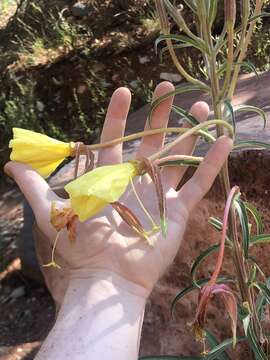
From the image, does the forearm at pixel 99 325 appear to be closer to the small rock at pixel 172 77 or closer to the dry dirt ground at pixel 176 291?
the dry dirt ground at pixel 176 291

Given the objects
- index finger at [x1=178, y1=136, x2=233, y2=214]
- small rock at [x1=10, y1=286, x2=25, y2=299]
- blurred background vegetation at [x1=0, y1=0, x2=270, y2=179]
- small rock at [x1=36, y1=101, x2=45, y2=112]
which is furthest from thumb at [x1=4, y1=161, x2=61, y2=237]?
small rock at [x1=36, y1=101, x2=45, y2=112]

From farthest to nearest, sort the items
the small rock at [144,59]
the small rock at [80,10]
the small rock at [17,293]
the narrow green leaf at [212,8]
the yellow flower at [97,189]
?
the small rock at [80,10] → the small rock at [144,59] → the small rock at [17,293] → the narrow green leaf at [212,8] → the yellow flower at [97,189]

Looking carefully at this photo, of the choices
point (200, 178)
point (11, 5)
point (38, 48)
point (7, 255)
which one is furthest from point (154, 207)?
point (11, 5)

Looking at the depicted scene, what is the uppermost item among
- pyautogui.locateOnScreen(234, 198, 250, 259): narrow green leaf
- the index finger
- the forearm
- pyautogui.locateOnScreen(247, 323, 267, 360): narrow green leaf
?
the index finger

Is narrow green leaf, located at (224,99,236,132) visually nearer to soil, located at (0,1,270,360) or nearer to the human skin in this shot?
the human skin

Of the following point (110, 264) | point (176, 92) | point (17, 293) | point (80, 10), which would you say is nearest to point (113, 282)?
point (110, 264)

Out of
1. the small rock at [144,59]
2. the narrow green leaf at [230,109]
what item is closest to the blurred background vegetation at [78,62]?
the small rock at [144,59]

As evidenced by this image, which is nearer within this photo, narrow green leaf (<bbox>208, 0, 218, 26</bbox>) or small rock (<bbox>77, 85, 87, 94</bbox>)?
narrow green leaf (<bbox>208, 0, 218, 26</bbox>)
